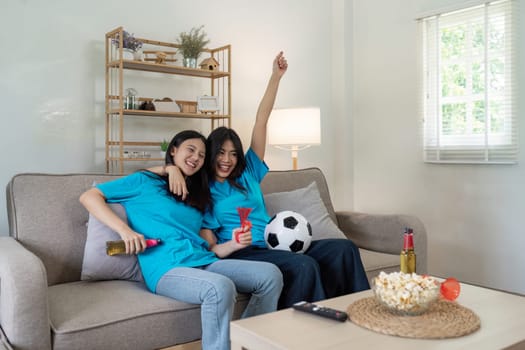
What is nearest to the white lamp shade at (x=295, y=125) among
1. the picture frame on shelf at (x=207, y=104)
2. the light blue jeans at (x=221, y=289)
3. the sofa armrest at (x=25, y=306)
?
the picture frame on shelf at (x=207, y=104)

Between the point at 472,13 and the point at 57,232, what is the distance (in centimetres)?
278

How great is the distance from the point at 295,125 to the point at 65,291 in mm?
1769

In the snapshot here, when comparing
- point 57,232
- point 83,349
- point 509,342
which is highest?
point 57,232

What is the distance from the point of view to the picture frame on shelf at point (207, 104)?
9.82 ft

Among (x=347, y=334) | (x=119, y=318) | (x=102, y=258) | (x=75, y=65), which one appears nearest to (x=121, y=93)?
(x=75, y=65)

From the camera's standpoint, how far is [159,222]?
1986mm

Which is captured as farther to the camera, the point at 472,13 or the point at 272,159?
the point at 272,159

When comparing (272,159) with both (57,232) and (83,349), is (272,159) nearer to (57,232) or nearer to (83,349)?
(57,232)

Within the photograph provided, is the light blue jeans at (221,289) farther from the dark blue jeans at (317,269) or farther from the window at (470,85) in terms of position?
the window at (470,85)

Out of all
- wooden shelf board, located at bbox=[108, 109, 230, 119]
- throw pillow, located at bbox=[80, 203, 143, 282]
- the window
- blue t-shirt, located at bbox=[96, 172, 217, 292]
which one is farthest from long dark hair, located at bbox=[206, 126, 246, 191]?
the window

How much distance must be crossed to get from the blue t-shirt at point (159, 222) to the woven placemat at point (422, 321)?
69 cm

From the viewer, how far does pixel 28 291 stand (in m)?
1.49

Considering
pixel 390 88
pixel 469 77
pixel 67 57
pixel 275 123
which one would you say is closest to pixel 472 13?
pixel 469 77

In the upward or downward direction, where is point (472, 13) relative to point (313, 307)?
upward
